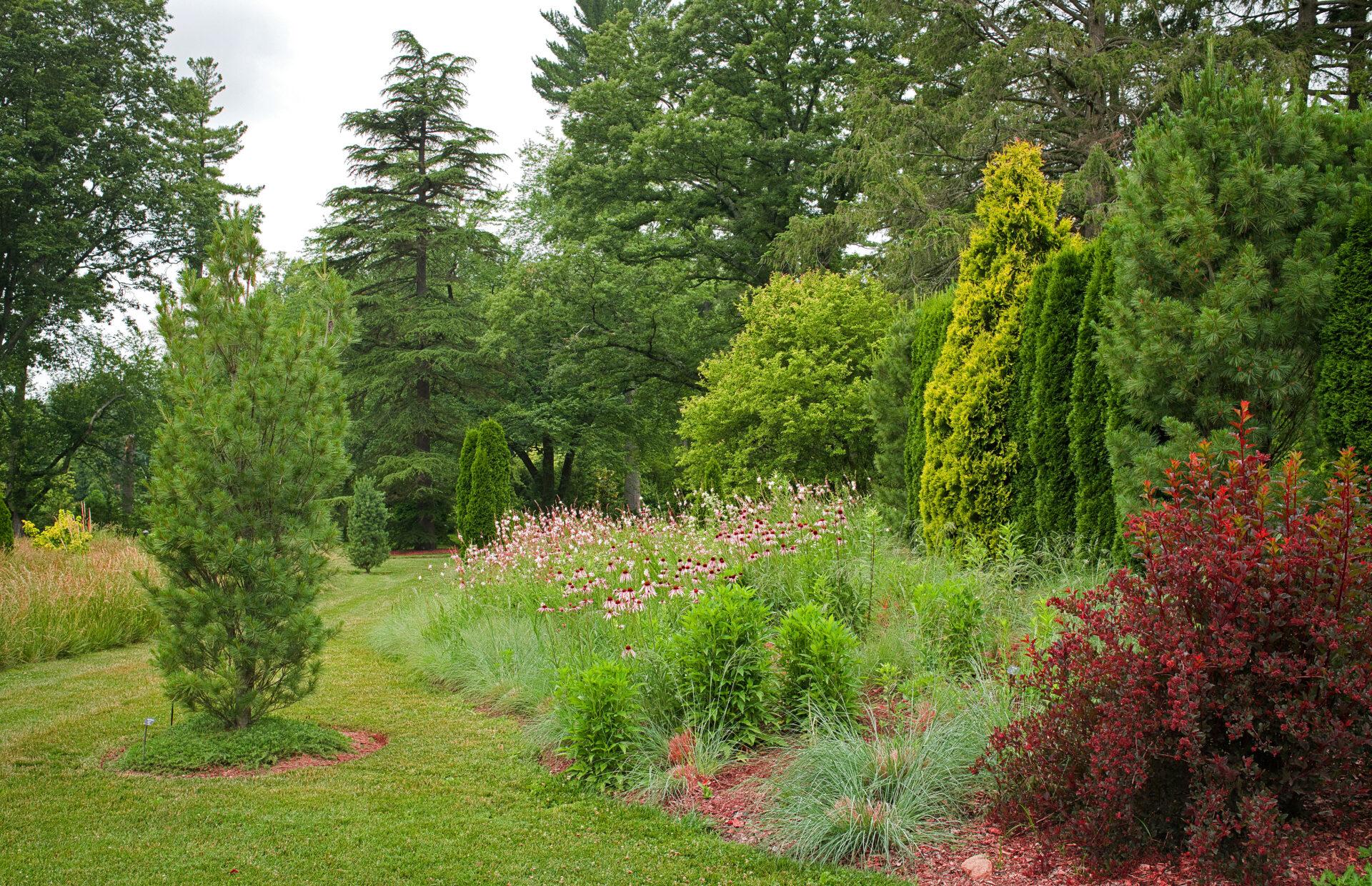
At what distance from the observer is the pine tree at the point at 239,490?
16.1 ft

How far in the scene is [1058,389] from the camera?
7504 mm

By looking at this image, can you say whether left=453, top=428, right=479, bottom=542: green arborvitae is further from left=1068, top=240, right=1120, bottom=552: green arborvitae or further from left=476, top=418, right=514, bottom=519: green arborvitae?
left=1068, top=240, right=1120, bottom=552: green arborvitae

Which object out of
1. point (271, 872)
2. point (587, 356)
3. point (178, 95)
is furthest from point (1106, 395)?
point (178, 95)

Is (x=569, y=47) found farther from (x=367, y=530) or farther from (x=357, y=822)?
(x=357, y=822)

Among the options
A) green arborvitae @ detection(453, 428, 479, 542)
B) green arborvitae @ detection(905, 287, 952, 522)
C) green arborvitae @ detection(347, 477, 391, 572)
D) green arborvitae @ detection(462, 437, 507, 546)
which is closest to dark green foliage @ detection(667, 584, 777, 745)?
green arborvitae @ detection(905, 287, 952, 522)

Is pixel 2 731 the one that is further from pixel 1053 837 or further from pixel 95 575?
pixel 1053 837

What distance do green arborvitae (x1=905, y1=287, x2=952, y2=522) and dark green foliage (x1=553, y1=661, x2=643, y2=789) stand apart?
6.29 meters

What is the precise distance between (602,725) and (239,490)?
2461mm

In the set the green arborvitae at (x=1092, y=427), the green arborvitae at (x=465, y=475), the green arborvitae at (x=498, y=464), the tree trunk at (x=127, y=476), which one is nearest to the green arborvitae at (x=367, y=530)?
the green arborvitae at (x=465, y=475)

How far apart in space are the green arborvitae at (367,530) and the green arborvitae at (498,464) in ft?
13.1

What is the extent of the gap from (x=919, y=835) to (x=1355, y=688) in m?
1.57

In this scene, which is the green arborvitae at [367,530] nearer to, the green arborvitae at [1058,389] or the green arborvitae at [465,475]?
the green arborvitae at [465,475]

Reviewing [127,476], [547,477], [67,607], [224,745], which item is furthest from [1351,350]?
[127,476]

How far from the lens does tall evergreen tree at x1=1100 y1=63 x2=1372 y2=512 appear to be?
16.6 feet
